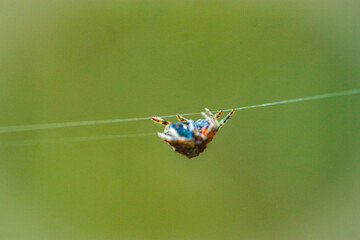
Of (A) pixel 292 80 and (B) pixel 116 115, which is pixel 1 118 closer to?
(B) pixel 116 115

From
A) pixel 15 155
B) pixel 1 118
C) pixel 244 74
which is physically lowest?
pixel 15 155

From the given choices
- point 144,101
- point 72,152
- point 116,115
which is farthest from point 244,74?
point 72,152

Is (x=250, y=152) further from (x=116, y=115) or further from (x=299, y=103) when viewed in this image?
(x=116, y=115)

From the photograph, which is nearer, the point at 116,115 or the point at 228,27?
the point at 116,115

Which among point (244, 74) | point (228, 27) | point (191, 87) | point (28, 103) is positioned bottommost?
point (28, 103)

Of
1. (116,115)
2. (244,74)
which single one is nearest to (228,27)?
(244,74)

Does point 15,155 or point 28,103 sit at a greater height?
point 28,103

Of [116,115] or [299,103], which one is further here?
[299,103]

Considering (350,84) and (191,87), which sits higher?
(350,84)

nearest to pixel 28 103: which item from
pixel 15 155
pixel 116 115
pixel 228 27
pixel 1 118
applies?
pixel 1 118
